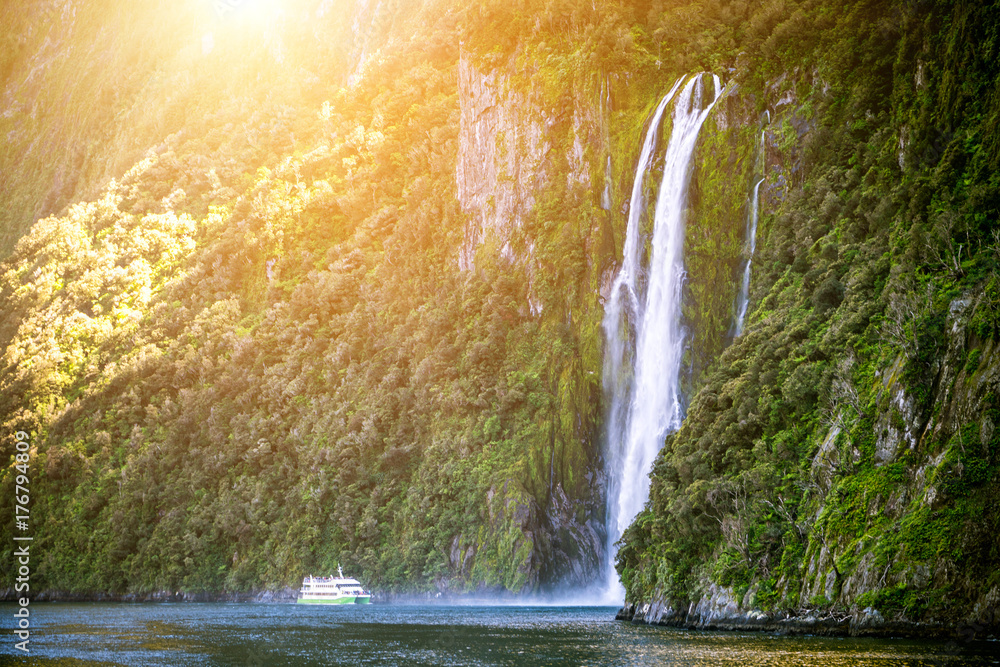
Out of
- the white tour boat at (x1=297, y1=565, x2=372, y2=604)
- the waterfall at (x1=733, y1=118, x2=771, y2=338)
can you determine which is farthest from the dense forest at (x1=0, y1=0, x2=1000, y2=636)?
the white tour boat at (x1=297, y1=565, x2=372, y2=604)

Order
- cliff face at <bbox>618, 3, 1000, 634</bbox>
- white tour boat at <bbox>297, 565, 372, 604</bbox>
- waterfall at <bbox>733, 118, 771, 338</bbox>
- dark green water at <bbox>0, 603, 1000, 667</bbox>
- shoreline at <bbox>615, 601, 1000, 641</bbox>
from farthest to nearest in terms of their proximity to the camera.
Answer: white tour boat at <bbox>297, 565, 372, 604</bbox> < waterfall at <bbox>733, 118, 771, 338</bbox> < cliff face at <bbox>618, 3, 1000, 634</bbox> < shoreline at <bbox>615, 601, 1000, 641</bbox> < dark green water at <bbox>0, 603, 1000, 667</bbox>

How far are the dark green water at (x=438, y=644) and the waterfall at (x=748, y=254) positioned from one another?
17560 millimetres

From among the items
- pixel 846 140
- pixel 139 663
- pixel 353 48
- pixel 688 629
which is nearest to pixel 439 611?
pixel 688 629

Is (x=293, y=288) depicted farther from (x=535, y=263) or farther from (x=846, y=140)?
(x=846, y=140)

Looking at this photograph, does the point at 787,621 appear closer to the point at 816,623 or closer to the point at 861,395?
the point at 816,623

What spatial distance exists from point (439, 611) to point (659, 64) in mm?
38969

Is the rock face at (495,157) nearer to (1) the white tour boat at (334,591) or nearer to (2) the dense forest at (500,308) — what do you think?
(2) the dense forest at (500,308)

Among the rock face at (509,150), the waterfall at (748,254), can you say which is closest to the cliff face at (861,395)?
the waterfall at (748,254)

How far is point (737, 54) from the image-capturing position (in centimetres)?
6544

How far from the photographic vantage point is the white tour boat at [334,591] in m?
73.8

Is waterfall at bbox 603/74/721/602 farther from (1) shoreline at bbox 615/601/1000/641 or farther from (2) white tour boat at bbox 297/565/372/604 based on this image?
(2) white tour boat at bbox 297/565/372/604

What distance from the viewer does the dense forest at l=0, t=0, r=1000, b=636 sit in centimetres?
3875

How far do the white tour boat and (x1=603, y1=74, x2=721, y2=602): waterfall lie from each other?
19.0 meters

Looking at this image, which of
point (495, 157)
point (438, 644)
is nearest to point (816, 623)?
point (438, 644)
